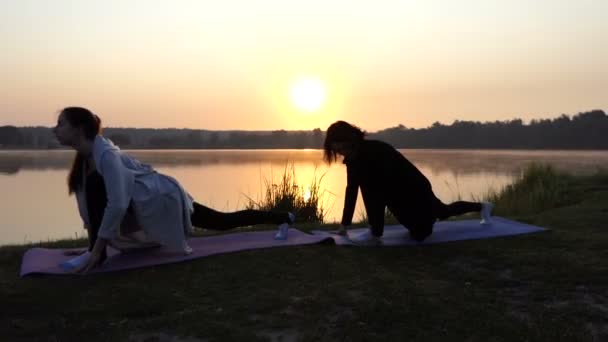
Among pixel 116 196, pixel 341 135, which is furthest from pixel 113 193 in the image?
pixel 341 135

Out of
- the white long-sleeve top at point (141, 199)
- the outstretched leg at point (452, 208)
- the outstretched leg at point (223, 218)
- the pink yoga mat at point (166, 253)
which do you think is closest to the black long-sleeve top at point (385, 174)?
the outstretched leg at point (452, 208)

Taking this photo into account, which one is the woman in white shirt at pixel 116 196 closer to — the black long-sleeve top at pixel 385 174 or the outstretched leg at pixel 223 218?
the outstretched leg at pixel 223 218

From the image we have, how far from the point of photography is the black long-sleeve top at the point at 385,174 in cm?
356

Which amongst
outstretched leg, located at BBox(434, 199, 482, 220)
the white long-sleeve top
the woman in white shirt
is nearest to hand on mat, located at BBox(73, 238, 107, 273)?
the woman in white shirt

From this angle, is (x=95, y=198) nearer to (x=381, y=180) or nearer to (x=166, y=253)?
(x=166, y=253)

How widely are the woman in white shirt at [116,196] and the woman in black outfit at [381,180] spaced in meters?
1.03

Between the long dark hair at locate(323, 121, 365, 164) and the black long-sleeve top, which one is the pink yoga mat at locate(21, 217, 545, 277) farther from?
the long dark hair at locate(323, 121, 365, 164)

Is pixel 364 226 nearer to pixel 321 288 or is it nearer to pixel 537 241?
pixel 537 241

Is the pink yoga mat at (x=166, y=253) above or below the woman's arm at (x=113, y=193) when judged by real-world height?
below

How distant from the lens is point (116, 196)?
2.86m

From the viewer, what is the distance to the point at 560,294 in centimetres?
252

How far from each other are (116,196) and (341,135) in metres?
1.42

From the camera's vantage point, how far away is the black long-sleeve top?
3562 millimetres

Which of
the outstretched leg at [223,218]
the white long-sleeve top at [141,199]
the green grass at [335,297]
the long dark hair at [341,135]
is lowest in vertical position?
the green grass at [335,297]
